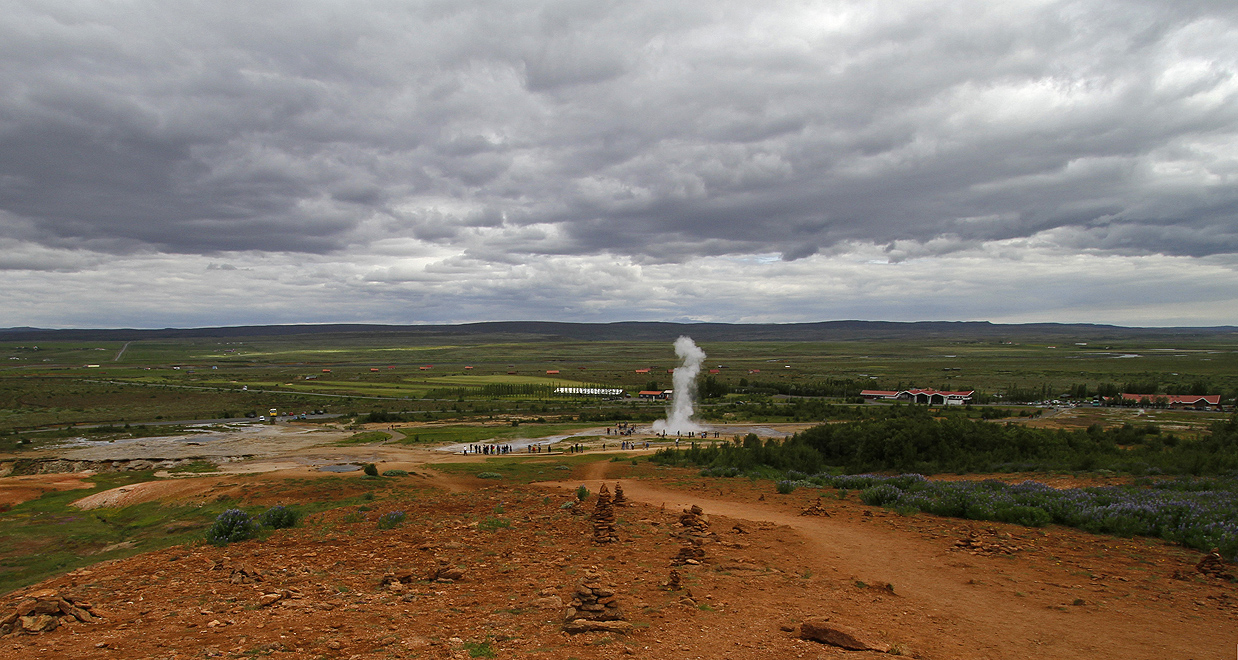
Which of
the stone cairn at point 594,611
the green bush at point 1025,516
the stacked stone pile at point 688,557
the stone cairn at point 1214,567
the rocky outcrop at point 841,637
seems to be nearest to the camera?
the rocky outcrop at point 841,637

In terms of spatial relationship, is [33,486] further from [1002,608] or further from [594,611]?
[1002,608]

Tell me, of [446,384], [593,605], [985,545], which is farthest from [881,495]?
[446,384]

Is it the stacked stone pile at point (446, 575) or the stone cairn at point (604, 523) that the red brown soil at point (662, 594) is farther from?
the stone cairn at point (604, 523)

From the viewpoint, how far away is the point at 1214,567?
34.8 ft

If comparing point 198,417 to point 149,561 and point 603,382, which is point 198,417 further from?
point 149,561

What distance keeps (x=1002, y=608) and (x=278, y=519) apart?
632 inches

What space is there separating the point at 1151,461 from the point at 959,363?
14270 cm

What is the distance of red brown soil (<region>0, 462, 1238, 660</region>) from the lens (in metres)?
7.65

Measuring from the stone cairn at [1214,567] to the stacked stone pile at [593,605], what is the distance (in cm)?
998

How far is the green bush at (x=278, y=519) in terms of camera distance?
1612 cm

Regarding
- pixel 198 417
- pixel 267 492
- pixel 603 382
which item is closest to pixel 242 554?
pixel 267 492

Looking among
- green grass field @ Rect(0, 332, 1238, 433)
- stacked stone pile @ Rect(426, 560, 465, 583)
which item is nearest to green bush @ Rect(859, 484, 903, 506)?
stacked stone pile @ Rect(426, 560, 465, 583)

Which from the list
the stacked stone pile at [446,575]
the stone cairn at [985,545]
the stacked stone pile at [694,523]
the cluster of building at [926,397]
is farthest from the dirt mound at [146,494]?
the cluster of building at [926,397]

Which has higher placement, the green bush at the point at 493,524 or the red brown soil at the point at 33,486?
the green bush at the point at 493,524
